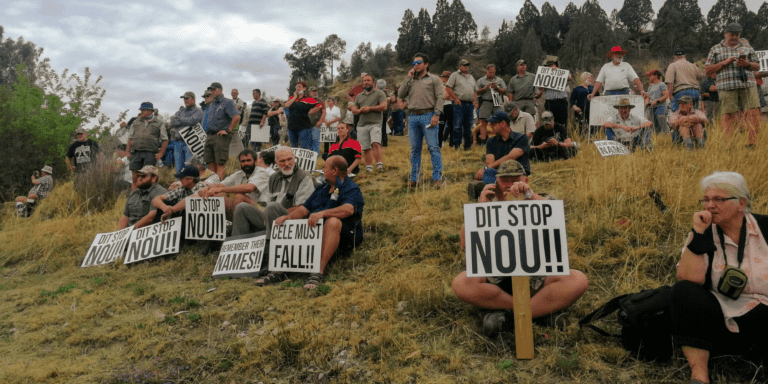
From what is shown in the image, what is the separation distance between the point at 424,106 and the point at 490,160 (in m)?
1.89

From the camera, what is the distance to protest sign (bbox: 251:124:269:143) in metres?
13.8

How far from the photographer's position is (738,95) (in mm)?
8219

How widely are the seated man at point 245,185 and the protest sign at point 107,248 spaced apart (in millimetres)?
1724

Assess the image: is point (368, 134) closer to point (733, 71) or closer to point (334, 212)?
point (334, 212)

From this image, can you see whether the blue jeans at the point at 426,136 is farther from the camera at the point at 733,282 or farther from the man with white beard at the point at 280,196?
the camera at the point at 733,282

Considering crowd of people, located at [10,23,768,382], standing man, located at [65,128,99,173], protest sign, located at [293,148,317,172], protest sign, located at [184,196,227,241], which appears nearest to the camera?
crowd of people, located at [10,23,768,382]

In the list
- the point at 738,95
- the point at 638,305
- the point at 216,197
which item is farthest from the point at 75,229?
the point at 738,95

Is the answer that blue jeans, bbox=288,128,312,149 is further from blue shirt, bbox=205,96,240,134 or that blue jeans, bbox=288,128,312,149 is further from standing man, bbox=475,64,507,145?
standing man, bbox=475,64,507,145

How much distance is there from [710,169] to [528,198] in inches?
147

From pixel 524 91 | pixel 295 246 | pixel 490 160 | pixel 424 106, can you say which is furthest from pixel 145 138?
pixel 524 91

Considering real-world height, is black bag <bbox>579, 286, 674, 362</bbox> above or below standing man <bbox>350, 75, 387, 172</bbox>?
below

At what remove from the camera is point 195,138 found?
10.6 metres

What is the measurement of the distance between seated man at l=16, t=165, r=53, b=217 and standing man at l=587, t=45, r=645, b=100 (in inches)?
517

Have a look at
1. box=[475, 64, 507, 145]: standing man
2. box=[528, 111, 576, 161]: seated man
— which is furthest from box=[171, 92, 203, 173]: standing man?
box=[528, 111, 576, 161]: seated man
